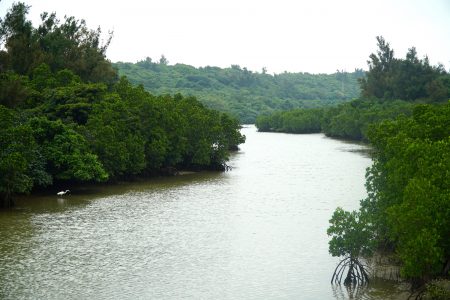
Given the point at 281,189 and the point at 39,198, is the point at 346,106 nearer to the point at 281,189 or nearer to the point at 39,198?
the point at 281,189

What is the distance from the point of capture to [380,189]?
28.3 metres

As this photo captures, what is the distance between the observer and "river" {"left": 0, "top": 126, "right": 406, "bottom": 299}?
24.3 metres

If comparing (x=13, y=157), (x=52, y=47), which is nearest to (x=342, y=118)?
(x=52, y=47)

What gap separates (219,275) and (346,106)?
11415cm

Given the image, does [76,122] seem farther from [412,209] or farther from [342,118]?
[342,118]

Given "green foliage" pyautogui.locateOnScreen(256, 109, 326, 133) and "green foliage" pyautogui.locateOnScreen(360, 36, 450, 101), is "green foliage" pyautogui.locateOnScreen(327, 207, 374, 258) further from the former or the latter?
"green foliage" pyautogui.locateOnScreen(256, 109, 326, 133)

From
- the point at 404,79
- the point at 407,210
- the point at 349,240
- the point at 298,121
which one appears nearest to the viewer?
the point at 407,210

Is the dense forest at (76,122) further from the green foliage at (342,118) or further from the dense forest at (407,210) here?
the green foliage at (342,118)

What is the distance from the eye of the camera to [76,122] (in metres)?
54.2

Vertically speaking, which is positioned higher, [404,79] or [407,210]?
[404,79]

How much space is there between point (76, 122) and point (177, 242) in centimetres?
2605

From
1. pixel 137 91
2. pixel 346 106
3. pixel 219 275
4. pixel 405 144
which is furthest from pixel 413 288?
pixel 346 106

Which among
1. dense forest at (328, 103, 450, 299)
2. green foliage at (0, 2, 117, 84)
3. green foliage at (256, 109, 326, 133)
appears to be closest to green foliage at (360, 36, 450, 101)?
green foliage at (256, 109, 326, 133)

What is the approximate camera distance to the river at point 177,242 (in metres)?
24.3
